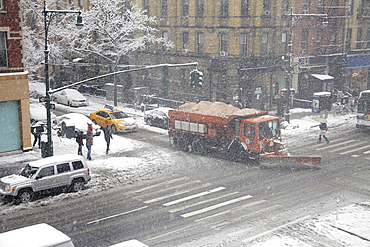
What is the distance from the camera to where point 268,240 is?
1528 centimetres

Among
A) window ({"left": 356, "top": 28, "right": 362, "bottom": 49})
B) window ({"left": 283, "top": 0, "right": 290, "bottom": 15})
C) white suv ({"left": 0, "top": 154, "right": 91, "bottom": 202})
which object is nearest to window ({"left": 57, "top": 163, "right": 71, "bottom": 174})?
white suv ({"left": 0, "top": 154, "right": 91, "bottom": 202})

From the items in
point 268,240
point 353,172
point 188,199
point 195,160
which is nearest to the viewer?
point 268,240

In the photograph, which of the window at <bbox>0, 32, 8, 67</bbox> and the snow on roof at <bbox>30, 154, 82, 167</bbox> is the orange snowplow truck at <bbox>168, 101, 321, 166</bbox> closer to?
the snow on roof at <bbox>30, 154, 82, 167</bbox>

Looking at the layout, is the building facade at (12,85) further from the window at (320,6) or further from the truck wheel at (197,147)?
the window at (320,6)

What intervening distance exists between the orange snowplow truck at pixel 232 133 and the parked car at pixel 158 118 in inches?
231

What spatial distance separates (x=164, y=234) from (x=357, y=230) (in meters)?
6.41

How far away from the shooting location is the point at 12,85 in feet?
87.4

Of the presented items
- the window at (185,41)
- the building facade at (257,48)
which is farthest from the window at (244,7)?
the window at (185,41)

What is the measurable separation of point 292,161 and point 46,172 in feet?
37.4

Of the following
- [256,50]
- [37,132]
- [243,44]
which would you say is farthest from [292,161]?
[256,50]

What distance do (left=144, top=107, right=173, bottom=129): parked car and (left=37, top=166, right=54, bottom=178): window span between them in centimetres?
1483

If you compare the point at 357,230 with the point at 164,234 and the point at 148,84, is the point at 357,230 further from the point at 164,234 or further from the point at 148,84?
the point at 148,84

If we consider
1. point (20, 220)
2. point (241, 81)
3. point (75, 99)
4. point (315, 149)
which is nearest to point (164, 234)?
point (20, 220)

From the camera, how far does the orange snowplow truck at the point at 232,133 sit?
24.4 metres
